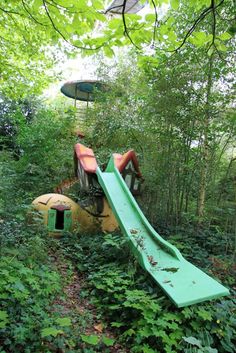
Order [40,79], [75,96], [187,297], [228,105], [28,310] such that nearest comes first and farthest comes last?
[28,310] < [187,297] < [228,105] < [40,79] < [75,96]

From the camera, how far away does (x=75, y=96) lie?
14.5m

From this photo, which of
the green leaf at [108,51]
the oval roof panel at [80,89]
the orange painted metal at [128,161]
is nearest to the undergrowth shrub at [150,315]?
the orange painted metal at [128,161]

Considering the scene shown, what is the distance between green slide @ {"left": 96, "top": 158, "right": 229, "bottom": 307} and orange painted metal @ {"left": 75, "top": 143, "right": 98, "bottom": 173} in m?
0.25

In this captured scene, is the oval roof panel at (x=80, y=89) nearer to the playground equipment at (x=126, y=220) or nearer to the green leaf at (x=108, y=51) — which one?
the playground equipment at (x=126, y=220)

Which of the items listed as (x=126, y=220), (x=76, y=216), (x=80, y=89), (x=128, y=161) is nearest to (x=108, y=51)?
(x=126, y=220)

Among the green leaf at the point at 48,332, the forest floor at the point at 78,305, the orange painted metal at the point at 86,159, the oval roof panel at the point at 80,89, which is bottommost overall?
the forest floor at the point at 78,305

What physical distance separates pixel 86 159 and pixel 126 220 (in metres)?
2.01

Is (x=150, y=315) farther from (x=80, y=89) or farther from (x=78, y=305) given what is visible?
(x=80, y=89)

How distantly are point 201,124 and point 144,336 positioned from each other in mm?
3656

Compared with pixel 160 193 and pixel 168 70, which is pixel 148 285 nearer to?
pixel 160 193

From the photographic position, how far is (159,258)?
13.6 feet

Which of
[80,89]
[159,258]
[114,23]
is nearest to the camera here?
[114,23]

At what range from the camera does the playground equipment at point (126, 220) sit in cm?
347

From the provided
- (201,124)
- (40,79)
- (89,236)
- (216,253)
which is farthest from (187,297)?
(40,79)
